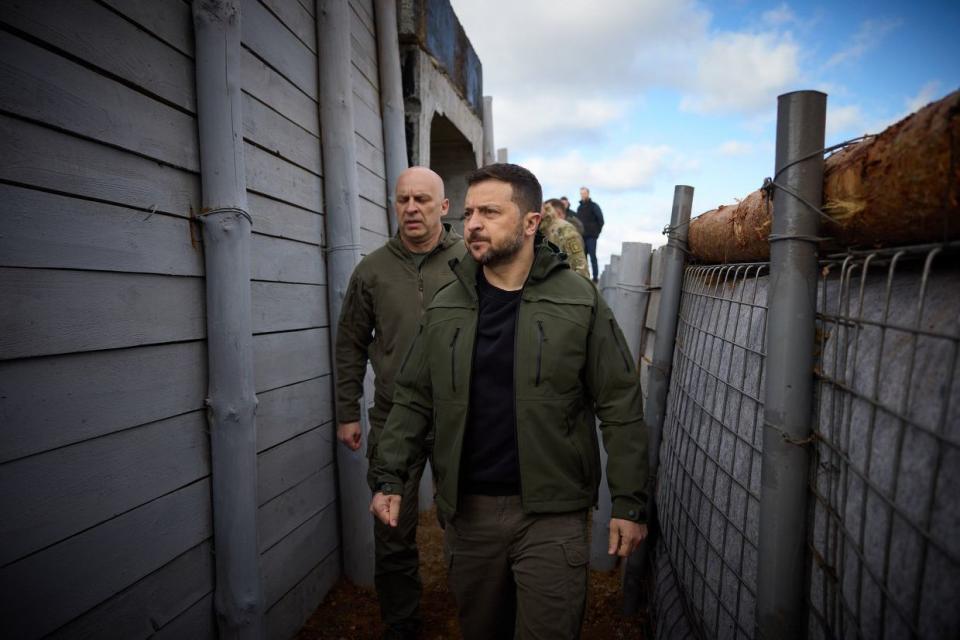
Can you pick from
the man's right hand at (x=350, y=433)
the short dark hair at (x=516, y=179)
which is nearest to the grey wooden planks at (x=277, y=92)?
the short dark hair at (x=516, y=179)

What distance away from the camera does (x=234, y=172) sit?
2236 mm

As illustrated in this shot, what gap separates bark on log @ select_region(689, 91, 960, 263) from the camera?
86 centimetres

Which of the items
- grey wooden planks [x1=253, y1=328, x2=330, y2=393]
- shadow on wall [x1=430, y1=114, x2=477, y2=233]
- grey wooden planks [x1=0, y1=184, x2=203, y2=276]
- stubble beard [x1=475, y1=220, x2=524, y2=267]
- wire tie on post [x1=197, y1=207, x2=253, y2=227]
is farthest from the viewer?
shadow on wall [x1=430, y1=114, x2=477, y2=233]

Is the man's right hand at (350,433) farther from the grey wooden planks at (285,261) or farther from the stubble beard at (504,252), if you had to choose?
the stubble beard at (504,252)

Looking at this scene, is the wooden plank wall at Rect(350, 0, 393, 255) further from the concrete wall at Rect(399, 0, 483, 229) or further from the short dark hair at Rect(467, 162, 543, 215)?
the short dark hair at Rect(467, 162, 543, 215)

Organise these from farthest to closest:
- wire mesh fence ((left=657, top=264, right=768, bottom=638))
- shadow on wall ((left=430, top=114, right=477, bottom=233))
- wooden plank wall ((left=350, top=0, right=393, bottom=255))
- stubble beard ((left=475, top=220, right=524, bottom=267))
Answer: shadow on wall ((left=430, top=114, right=477, bottom=233)), wooden plank wall ((left=350, top=0, right=393, bottom=255)), stubble beard ((left=475, top=220, right=524, bottom=267)), wire mesh fence ((left=657, top=264, right=768, bottom=638))

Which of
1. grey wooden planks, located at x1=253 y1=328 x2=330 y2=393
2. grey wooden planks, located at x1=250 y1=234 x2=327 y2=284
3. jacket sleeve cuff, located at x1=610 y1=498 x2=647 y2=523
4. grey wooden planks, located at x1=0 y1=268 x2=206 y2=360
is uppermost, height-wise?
grey wooden planks, located at x1=250 y1=234 x2=327 y2=284

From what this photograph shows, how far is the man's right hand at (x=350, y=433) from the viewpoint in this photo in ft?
9.70

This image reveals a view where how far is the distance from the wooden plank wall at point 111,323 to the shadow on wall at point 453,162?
497cm

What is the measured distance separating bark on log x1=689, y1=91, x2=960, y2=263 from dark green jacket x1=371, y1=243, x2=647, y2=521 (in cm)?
72

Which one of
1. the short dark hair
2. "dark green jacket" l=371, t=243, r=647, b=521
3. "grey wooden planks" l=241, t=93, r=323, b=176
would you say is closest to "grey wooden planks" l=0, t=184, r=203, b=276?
"grey wooden planks" l=241, t=93, r=323, b=176

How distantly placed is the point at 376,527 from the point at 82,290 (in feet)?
6.39

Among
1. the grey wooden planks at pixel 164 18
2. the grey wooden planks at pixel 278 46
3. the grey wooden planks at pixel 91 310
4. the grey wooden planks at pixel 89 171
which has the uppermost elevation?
the grey wooden planks at pixel 278 46

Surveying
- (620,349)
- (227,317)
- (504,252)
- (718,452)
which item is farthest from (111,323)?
(718,452)
